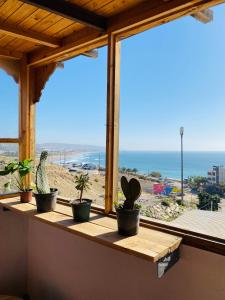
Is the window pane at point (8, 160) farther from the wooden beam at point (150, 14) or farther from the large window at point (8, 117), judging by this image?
the wooden beam at point (150, 14)

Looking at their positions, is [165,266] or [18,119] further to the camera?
[18,119]

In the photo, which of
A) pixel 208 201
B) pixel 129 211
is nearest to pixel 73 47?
pixel 129 211

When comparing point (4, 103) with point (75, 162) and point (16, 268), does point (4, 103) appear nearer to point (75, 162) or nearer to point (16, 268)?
point (75, 162)

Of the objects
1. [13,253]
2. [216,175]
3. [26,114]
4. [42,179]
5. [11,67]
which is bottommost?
[13,253]

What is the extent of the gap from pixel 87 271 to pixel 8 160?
1212mm

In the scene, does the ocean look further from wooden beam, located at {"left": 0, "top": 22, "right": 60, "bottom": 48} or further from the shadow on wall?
the shadow on wall

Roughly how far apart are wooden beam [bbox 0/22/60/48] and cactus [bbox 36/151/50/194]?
900 mm

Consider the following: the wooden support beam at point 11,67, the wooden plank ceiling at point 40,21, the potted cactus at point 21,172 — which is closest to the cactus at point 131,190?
the potted cactus at point 21,172

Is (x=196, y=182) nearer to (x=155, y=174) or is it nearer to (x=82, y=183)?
(x=155, y=174)

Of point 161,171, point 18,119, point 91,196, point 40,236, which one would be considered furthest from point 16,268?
point 161,171

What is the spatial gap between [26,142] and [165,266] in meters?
1.75

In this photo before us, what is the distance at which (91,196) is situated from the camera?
1932 mm

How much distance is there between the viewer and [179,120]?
A: 1.45 m

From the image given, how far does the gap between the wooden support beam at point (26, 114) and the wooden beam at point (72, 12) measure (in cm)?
102
